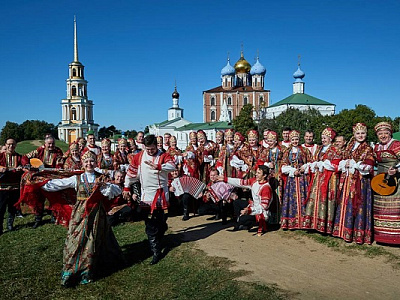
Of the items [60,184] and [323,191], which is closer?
[60,184]

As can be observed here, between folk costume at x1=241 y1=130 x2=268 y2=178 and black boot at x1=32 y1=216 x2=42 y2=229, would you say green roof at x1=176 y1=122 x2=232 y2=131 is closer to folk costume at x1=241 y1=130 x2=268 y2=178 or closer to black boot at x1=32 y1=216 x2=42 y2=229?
folk costume at x1=241 y1=130 x2=268 y2=178

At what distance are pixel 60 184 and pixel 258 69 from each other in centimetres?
8563

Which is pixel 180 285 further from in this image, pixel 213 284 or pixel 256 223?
pixel 256 223

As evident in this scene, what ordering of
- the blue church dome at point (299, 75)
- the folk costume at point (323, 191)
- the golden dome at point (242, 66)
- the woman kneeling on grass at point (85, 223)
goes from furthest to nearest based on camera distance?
1. the golden dome at point (242, 66)
2. the blue church dome at point (299, 75)
3. the folk costume at point (323, 191)
4. the woman kneeling on grass at point (85, 223)

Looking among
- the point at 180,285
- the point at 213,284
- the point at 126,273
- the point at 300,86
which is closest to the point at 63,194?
the point at 126,273

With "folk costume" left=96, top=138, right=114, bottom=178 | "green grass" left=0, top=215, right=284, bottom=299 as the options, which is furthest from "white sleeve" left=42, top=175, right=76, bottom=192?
"folk costume" left=96, top=138, right=114, bottom=178

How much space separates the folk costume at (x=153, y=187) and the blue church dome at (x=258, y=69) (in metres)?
84.3

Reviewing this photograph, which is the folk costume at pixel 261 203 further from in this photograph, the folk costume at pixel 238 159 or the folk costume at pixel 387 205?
the folk costume at pixel 387 205

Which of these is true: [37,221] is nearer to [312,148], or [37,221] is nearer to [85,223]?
[85,223]

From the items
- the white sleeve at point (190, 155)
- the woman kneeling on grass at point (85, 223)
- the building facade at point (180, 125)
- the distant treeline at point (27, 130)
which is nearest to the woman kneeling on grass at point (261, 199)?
the white sleeve at point (190, 155)

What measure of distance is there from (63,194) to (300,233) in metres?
4.16

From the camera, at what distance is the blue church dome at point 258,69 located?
3408 inches

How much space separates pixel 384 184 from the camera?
5562 mm

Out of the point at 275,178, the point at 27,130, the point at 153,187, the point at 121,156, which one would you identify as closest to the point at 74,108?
the point at 27,130
